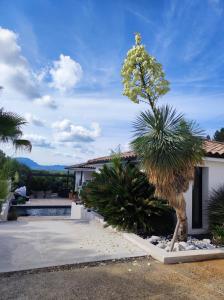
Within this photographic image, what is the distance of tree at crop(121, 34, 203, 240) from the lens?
29.1 ft

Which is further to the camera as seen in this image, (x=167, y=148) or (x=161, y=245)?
(x=161, y=245)

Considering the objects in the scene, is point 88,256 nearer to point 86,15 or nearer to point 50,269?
point 50,269

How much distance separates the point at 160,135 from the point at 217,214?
4.14m

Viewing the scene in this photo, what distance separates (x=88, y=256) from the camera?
301 inches

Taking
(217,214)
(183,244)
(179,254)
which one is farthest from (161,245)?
(217,214)

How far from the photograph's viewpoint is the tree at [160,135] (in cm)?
888

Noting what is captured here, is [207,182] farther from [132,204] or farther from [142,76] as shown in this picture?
[142,76]

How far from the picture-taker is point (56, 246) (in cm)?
859

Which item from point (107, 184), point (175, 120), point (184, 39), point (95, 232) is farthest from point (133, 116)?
point (95, 232)

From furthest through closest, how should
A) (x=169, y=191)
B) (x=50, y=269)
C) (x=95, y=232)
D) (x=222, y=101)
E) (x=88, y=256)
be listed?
(x=222, y=101) → (x=95, y=232) → (x=169, y=191) → (x=88, y=256) → (x=50, y=269)

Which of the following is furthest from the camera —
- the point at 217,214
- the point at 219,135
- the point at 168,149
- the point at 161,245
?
the point at 219,135

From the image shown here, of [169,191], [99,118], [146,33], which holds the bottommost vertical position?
[169,191]

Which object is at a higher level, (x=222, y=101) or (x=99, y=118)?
(x=222, y=101)

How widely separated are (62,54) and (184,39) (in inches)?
190
